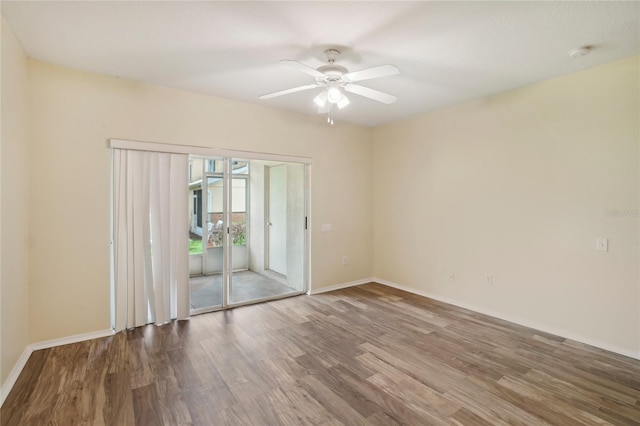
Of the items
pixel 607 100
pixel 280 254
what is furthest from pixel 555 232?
pixel 280 254

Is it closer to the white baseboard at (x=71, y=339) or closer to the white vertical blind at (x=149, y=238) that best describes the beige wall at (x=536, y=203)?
the white vertical blind at (x=149, y=238)

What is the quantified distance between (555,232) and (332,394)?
2.90 metres

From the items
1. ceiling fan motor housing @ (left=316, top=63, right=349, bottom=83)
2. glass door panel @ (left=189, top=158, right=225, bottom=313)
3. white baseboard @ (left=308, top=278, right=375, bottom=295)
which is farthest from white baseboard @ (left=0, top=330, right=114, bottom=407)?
ceiling fan motor housing @ (left=316, top=63, right=349, bottom=83)

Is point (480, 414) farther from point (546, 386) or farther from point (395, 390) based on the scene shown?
point (546, 386)

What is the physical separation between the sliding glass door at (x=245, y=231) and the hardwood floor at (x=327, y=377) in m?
0.96

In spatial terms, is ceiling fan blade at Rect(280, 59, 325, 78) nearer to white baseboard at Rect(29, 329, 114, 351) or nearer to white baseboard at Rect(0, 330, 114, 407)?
white baseboard at Rect(0, 330, 114, 407)

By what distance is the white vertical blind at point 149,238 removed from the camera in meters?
3.27

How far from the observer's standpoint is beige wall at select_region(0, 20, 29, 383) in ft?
7.32

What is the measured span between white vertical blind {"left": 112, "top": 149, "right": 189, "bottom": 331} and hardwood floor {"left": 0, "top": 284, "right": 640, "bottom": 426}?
0.83ft

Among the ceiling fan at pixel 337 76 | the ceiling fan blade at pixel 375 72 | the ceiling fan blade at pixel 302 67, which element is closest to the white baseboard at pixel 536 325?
the ceiling fan at pixel 337 76

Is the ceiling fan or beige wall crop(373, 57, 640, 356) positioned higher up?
the ceiling fan

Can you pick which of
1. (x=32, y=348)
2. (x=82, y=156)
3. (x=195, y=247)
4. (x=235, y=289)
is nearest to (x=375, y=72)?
(x=82, y=156)

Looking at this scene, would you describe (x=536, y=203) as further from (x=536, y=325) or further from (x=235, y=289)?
(x=235, y=289)

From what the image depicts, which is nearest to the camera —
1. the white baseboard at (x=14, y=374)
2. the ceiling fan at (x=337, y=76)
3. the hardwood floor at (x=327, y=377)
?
the hardwood floor at (x=327, y=377)
